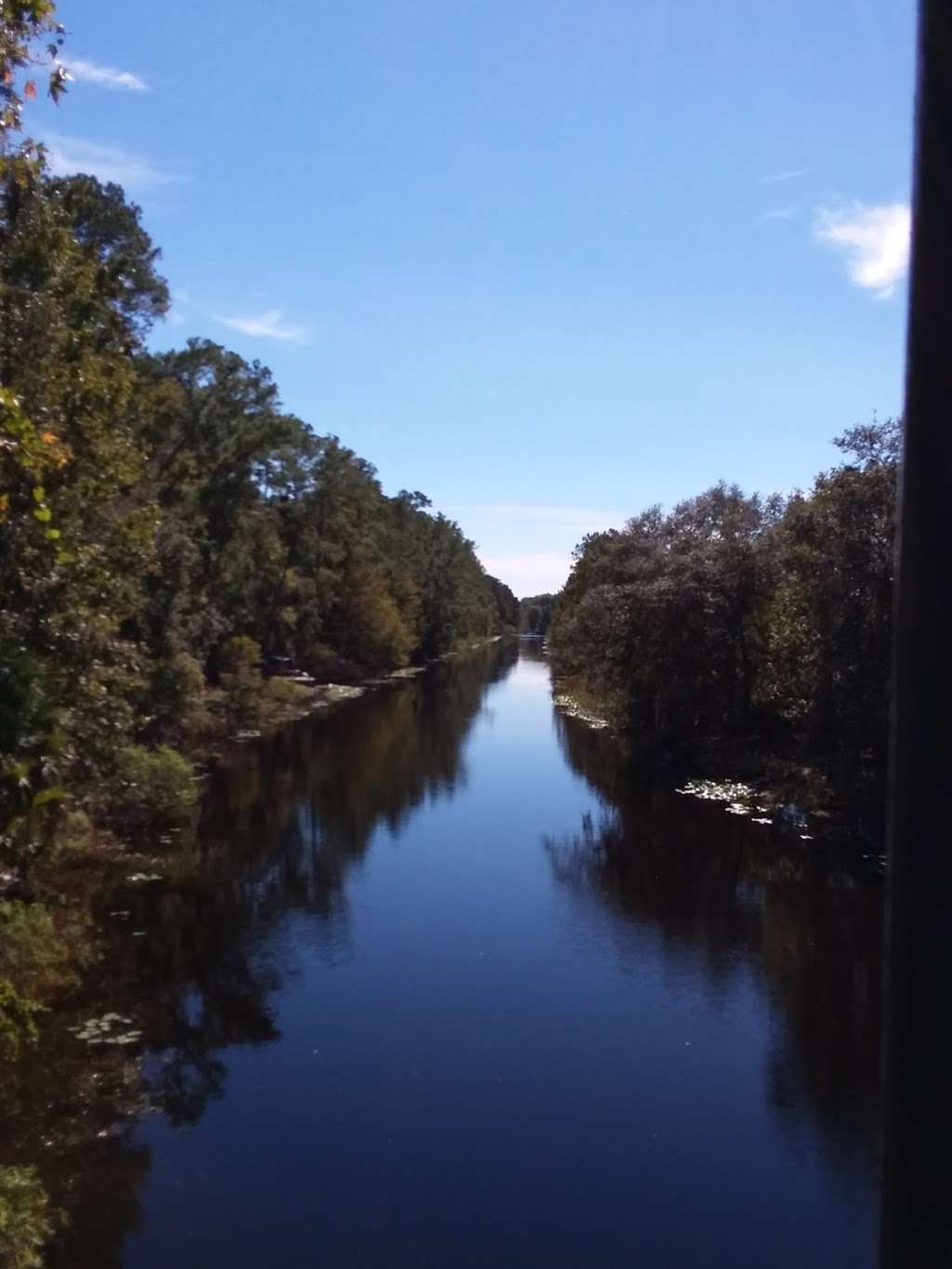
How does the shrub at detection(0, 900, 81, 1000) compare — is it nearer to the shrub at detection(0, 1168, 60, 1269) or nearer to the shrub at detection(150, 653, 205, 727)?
the shrub at detection(0, 1168, 60, 1269)

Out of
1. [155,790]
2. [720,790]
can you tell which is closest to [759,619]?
[720,790]

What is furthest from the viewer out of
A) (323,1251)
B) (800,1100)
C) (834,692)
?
(834,692)

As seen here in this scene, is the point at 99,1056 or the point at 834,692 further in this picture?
the point at 834,692

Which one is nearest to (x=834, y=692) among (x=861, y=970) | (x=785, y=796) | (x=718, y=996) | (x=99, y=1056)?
(x=785, y=796)

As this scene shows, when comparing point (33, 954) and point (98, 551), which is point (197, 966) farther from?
point (98, 551)

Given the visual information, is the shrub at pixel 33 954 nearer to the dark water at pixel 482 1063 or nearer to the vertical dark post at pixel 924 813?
the dark water at pixel 482 1063

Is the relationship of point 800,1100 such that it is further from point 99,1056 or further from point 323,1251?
point 99,1056
